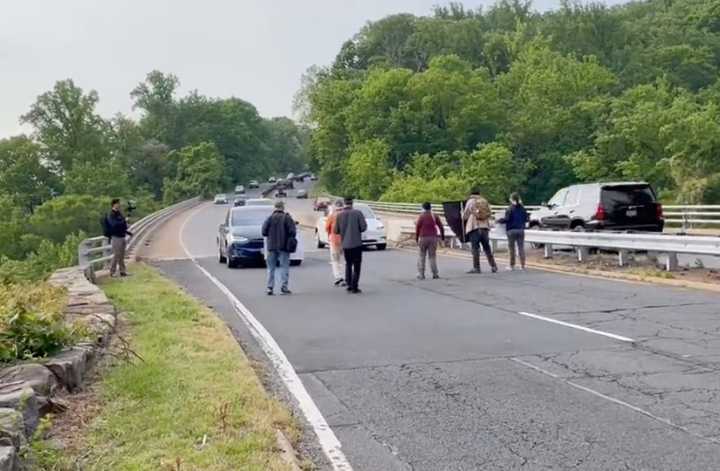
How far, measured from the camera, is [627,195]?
20.9m

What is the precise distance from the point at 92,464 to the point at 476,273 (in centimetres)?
1397

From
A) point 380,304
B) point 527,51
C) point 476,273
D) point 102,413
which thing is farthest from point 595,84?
point 102,413

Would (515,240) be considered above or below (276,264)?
above

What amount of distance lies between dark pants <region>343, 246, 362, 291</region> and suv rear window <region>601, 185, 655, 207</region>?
26.2 feet

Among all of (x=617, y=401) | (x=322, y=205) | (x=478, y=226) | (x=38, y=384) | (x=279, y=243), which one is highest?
(x=322, y=205)

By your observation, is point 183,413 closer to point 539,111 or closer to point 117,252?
point 117,252

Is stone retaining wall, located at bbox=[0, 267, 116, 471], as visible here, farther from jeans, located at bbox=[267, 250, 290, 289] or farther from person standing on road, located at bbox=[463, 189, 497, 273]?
person standing on road, located at bbox=[463, 189, 497, 273]

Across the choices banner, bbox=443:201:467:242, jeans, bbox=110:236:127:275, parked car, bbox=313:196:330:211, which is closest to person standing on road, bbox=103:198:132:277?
jeans, bbox=110:236:127:275

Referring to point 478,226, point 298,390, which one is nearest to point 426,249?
point 478,226

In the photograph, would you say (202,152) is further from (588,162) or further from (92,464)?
(92,464)

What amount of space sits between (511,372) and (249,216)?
17475mm

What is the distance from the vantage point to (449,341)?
9852 mm

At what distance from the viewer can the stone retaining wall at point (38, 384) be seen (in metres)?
4.82

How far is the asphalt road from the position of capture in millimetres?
5617
